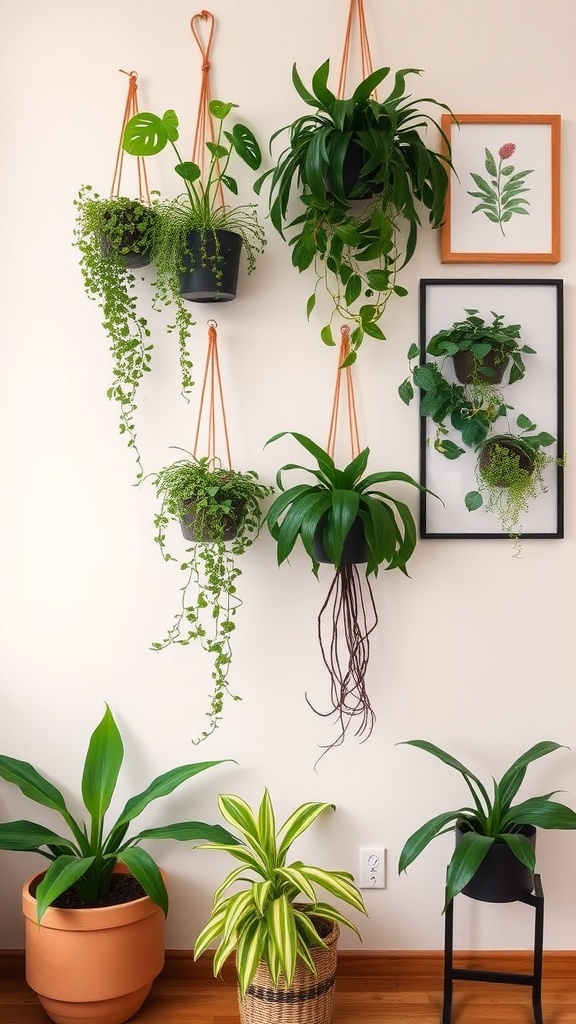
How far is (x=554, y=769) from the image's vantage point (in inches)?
82.3

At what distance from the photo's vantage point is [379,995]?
202cm

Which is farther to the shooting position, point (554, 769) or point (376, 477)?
point (554, 769)

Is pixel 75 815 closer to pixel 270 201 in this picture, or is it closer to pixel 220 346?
pixel 220 346

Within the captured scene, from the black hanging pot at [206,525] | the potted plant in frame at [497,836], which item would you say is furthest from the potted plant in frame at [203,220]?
the potted plant in frame at [497,836]

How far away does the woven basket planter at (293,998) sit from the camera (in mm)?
1765

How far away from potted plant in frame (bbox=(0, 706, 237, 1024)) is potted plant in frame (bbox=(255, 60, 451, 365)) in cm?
115

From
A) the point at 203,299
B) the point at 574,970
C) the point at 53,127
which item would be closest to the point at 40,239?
the point at 53,127

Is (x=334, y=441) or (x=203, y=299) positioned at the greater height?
(x=203, y=299)

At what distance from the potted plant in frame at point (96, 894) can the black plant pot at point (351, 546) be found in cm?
59

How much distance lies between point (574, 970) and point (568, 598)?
36.3 inches

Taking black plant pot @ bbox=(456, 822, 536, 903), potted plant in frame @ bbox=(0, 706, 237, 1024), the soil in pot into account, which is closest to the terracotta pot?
potted plant in frame @ bbox=(0, 706, 237, 1024)

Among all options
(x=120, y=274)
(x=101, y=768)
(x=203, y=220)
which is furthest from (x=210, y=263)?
(x=101, y=768)

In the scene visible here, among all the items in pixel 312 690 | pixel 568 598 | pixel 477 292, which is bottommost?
pixel 312 690

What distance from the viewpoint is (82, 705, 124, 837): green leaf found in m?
1.98
